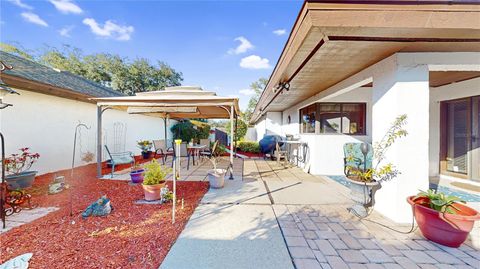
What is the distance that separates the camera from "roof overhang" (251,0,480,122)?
2133mm

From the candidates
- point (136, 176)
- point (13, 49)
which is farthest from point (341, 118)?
point (13, 49)

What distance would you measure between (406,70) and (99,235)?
5280mm

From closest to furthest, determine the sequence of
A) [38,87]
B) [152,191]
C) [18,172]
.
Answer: [152,191] → [18,172] → [38,87]

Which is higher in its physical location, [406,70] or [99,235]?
[406,70]

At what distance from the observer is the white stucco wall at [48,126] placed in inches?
199

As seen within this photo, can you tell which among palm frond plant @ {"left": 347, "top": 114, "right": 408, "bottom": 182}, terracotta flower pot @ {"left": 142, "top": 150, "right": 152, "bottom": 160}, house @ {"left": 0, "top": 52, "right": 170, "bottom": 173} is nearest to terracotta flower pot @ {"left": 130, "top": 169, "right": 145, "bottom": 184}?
house @ {"left": 0, "top": 52, "right": 170, "bottom": 173}

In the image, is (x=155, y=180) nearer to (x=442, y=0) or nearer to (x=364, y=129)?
(x=442, y=0)

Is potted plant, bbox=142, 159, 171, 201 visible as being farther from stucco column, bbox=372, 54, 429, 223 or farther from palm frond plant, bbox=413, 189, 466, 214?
palm frond plant, bbox=413, 189, 466, 214

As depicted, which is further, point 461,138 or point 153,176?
point 461,138

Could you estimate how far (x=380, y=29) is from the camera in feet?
7.43

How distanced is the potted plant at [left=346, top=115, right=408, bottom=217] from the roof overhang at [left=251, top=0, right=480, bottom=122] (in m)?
1.13

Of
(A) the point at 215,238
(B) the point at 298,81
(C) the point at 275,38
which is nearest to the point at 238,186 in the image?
(A) the point at 215,238

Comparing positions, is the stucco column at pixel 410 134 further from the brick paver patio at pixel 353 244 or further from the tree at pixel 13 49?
the tree at pixel 13 49

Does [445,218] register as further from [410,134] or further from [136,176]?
[136,176]
